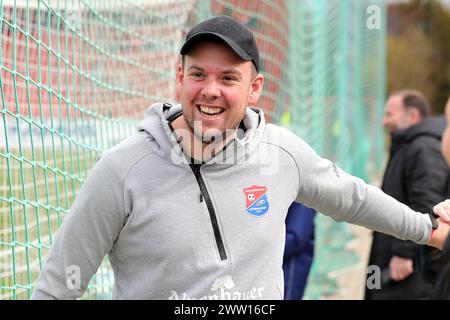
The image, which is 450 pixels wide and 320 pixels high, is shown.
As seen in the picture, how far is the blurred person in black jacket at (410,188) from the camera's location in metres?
4.93

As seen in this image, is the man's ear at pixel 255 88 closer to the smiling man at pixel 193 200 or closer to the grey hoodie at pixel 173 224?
the smiling man at pixel 193 200

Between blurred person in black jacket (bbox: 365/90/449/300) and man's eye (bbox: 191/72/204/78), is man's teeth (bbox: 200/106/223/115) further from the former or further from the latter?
blurred person in black jacket (bbox: 365/90/449/300)

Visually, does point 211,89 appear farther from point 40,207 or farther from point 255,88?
point 40,207

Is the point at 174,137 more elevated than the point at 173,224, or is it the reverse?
the point at 174,137

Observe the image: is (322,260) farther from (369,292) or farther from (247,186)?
(247,186)

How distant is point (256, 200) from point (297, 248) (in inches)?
74.6

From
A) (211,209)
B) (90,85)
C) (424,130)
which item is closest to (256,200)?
(211,209)

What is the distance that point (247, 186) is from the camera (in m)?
2.49

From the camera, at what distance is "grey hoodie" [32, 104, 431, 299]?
2328 mm

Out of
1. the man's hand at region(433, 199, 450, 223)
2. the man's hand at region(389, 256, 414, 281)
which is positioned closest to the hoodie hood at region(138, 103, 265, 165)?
the man's hand at region(433, 199, 450, 223)

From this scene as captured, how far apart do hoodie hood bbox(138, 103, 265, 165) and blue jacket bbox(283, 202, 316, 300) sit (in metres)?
1.65

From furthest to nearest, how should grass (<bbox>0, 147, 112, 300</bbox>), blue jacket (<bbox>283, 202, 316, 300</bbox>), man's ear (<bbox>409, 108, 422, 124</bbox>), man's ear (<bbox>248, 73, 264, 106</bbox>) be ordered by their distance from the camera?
man's ear (<bbox>409, 108, 422, 124</bbox>)
blue jacket (<bbox>283, 202, 316, 300</bbox>)
grass (<bbox>0, 147, 112, 300</bbox>)
man's ear (<bbox>248, 73, 264, 106</bbox>)

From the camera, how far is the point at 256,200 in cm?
248

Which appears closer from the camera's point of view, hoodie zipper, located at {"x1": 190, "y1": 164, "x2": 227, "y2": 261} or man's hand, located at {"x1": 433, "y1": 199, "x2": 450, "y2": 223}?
hoodie zipper, located at {"x1": 190, "y1": 164, "x2": 227, "y2": 261}
